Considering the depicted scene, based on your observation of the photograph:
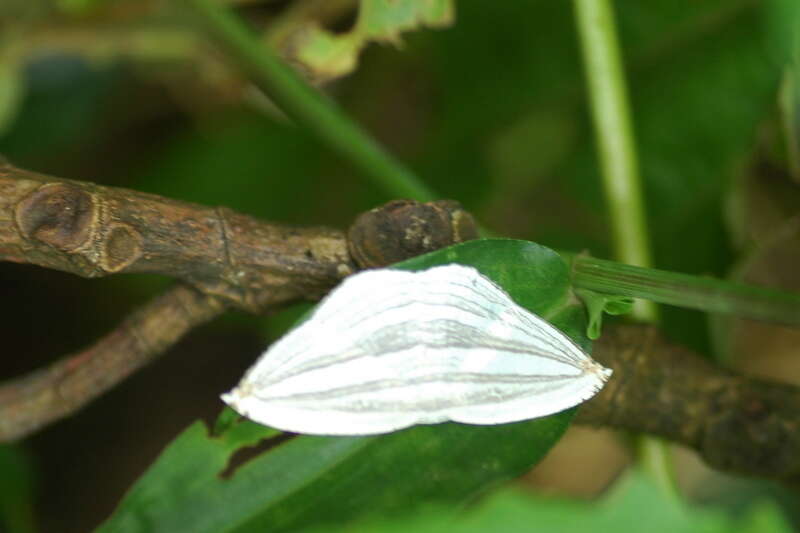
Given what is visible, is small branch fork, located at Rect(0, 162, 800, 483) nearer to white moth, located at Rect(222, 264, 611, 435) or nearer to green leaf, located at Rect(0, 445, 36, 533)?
white moth, located at Rect(222, 264, 611, 435)

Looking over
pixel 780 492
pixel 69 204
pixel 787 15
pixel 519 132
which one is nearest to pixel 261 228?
pixel 69 204

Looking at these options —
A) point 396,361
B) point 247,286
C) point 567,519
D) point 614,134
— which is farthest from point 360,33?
point 567,519

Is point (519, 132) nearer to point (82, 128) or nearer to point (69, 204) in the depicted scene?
point (82, 128)

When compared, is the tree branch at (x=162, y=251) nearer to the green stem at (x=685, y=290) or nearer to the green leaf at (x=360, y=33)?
the green stem at (x=685, y=290)

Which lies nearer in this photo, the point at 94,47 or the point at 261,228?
the point at 261,228

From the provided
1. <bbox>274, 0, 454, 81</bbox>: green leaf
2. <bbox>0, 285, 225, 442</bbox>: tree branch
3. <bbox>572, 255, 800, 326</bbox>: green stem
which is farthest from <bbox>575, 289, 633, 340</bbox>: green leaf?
<bbox>274, 0, 454, 81</bbox>: green leaf

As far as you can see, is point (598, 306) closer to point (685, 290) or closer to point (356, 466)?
point (685, 290)

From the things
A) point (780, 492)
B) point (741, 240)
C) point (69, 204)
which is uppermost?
point (69, 204)
